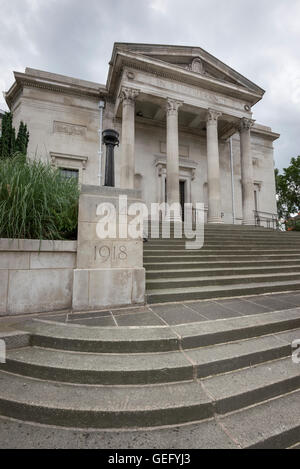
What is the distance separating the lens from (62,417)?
70.3 inches

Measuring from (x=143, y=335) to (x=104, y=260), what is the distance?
152 cm

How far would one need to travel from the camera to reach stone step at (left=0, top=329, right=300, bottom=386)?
214 cm

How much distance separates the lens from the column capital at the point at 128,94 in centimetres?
1157

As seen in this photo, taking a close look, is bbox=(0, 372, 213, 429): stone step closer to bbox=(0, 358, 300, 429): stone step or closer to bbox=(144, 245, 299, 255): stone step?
bbox=(0, 358, 300, 429): stone step

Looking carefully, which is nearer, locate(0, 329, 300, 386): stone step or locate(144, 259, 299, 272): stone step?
locate(0, 329, 300, 386): stone step

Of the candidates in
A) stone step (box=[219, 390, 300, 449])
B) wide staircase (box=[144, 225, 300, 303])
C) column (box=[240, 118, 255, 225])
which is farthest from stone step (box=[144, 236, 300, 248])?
column (box=[240, 118, 255, 225])

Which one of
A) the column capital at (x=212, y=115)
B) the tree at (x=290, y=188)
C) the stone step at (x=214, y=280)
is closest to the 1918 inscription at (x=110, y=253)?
the stone step at (x=214, y=280)

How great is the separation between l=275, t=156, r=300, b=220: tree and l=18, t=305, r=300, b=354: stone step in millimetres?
30185

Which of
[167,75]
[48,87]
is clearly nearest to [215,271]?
[167,75]

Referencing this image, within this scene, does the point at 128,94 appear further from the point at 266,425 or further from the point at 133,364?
the point at 266,425

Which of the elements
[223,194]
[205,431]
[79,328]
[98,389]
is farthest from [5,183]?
[223,194]

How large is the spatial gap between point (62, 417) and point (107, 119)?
604 inches

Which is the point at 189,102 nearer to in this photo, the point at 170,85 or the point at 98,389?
the point at 170,85

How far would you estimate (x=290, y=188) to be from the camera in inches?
1109
